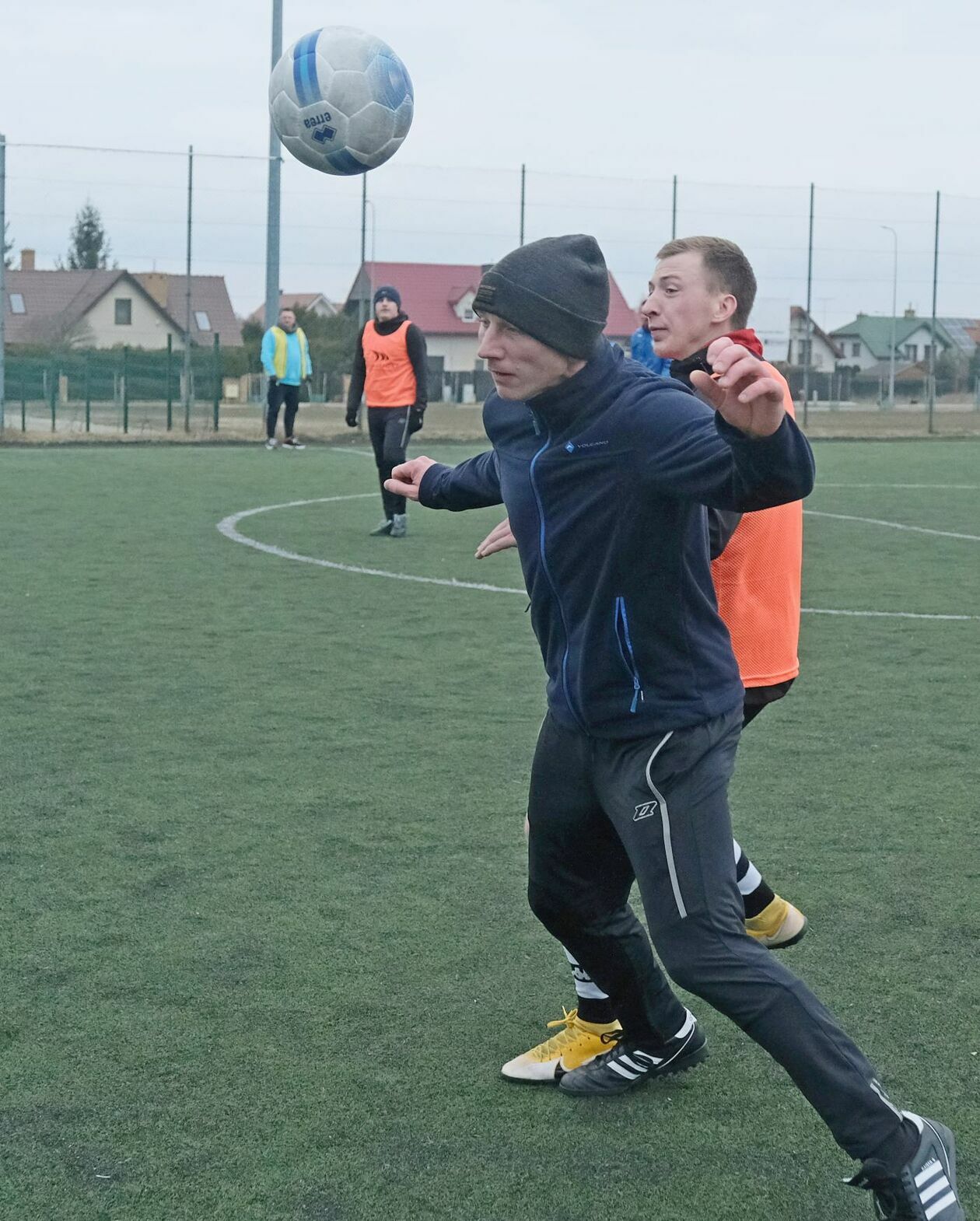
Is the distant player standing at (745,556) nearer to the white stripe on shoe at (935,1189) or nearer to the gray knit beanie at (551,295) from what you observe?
the gray knit beanie at (551,295)

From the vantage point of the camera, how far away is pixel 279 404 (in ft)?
76.4

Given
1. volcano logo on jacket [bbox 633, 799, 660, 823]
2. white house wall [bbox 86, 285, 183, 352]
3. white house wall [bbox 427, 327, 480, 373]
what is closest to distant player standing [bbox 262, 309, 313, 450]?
volcano logo on jacket [bbox 633, 799, 660, 823]

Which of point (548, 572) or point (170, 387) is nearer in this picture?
point (548, 572)

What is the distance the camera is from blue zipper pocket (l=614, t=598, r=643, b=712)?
2.88 meters

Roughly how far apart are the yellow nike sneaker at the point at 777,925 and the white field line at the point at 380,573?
5.39 metres

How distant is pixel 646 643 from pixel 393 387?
33.2 ft

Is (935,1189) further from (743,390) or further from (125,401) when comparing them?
(125,401)

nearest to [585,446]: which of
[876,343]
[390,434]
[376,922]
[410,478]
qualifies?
[410,478]

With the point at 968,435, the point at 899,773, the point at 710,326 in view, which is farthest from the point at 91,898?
the point at 968,435

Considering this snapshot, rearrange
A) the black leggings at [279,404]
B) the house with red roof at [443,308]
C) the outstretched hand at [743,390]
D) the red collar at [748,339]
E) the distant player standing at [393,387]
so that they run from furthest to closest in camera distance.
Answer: the house with red roof at [443,308] < the black leggings at [279,404] < the distant player standing at [393,387] < the red collar at [748,339] < the outstretched hand at [743,390]

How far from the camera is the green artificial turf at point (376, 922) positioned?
119 inches

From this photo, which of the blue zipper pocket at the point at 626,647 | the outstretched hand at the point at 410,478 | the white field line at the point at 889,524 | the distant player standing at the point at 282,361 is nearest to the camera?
the blue zipper pocket at the point at 626,647

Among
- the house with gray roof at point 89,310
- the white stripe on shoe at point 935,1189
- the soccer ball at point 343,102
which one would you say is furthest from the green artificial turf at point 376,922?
the house with gray roof at point 89,310

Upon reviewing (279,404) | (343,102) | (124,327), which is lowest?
(279,404)
